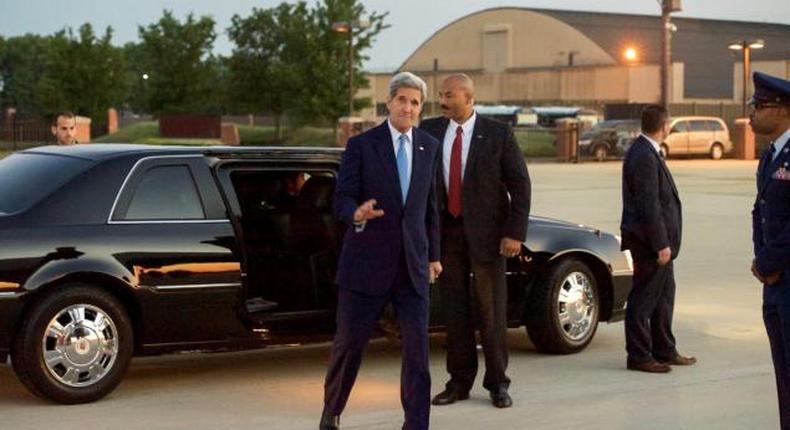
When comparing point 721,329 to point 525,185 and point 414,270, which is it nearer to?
point 525,185

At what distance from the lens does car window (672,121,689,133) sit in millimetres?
51969

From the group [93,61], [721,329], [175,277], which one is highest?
[93,61]

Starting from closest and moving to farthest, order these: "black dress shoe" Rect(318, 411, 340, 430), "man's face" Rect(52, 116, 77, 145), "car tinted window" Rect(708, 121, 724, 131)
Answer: "black dress shoe" Rect(318, 411, 340, 430) → "man's face" Rect(52, 116, 77, 145) → "car tinted window" Rect(708, 121, 724, 131)

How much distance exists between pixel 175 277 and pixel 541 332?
266 centimetres

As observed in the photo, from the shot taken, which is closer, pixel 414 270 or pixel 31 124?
pixel 414 270

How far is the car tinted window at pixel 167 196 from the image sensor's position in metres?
8.15

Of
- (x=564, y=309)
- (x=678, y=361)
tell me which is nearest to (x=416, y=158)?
(x=564, y=309)

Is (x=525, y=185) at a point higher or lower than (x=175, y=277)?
higher

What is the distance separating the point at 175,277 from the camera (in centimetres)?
801

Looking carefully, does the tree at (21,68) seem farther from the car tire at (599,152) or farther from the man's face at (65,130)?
the man's face at (65,130)

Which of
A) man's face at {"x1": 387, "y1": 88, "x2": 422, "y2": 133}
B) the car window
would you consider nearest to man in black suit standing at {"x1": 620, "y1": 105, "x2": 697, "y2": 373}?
man's face at {"x1": 387, "y1": 88, "x2": 422, "y2": 133}

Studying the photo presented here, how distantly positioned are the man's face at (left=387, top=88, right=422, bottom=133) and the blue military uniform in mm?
1703

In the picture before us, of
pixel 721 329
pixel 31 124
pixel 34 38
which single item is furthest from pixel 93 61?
pixel 34 38

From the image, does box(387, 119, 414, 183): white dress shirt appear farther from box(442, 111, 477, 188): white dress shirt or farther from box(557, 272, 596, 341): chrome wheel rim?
box(557, 272, 596, 341): chrome wheel rim
